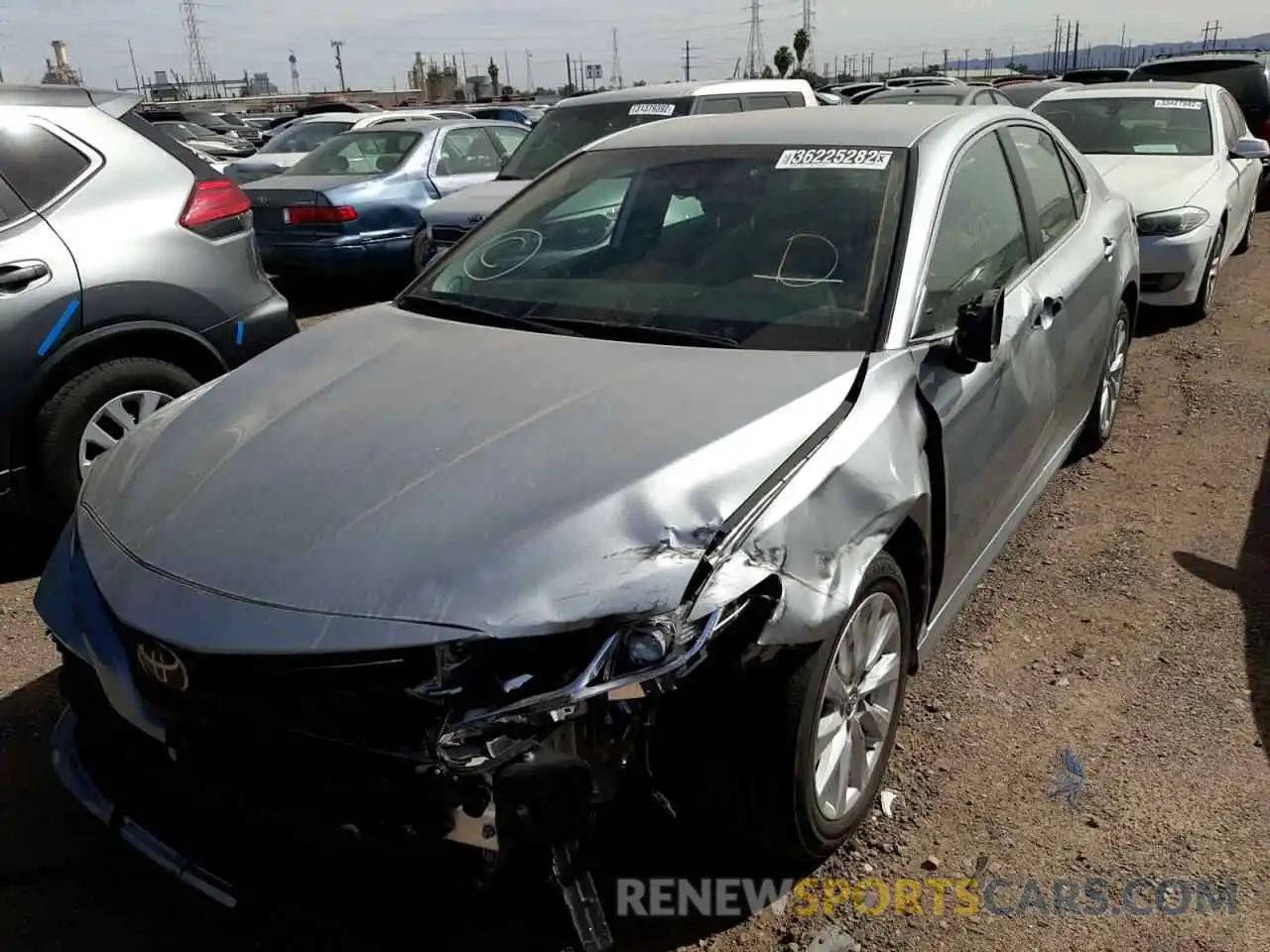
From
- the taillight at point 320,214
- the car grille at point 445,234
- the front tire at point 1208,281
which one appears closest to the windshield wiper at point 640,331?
the car grille at point 445,234

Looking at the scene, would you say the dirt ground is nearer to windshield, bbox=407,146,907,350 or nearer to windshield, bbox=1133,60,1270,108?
windshield, bbox=407,146,907,350

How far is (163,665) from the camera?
6.59 ft

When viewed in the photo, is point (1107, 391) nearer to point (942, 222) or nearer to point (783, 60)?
point (942, 222)

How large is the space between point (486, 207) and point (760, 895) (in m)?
5.87

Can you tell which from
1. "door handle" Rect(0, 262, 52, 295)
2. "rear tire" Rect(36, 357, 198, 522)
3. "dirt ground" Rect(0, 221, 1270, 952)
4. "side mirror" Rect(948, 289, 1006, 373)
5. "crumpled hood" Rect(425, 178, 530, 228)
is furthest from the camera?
"crumpled hood" Rect(425, 178, 530, 228)

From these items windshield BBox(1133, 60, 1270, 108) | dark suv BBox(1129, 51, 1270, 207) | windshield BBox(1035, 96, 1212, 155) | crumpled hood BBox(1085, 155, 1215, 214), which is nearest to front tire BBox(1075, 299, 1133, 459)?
crumpled hood BBox(1085, 155, 1215, 214)

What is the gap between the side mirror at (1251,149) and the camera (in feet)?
25.1

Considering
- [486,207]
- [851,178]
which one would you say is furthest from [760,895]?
[486,207]

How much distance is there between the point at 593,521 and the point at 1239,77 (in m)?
13.7

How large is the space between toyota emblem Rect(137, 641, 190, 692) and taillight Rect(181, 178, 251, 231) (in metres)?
2.93

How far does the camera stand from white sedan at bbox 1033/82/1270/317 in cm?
684

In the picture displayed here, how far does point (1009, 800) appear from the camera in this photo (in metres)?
2.74

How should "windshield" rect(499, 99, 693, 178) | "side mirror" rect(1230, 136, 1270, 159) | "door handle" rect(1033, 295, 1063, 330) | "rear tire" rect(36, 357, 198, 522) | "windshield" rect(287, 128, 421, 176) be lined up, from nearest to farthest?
"door handle" rect(1033, 295, 1063, 330)
"rear tire" rect(36, 357, 198, 522)
"side mirror" rect(1230, 136, 1270, 159)
"windshield" rect(499, 99, 693, 178)
"windshield" rect(287, 128, 421, 176)

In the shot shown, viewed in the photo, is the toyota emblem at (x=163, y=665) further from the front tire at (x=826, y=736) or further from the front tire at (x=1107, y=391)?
the front tire at (x=1107, y=391)
